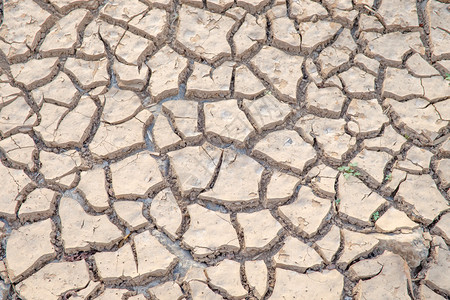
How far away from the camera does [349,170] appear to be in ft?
8.79

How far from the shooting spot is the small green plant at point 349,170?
266cm

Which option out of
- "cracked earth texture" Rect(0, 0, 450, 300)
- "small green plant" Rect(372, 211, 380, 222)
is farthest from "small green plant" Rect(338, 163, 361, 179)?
"small green plant" Rect(372, 211, 380, 222)

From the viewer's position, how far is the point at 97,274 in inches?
94.1

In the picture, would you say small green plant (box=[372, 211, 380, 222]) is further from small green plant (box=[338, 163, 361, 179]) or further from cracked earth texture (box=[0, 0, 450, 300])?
small green plant (box=[338, 163, 361, 179])

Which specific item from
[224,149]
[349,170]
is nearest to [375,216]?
[349,170]

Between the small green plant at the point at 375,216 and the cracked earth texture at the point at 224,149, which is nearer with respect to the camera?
the cracked earth texture at the point at 224,149

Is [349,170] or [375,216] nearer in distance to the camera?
[375,216]

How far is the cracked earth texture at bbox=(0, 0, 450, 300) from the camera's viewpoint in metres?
2.40

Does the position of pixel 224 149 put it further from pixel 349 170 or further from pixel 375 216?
pixel 375 216

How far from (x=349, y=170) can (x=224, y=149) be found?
2.32ft

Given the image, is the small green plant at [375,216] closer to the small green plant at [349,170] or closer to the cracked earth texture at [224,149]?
the cracked earth texture at [224,149]

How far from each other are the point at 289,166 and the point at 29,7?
2034mm

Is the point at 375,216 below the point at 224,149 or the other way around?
below

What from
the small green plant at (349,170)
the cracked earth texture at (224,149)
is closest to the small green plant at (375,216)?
the cracked earth texture at (224,149)
